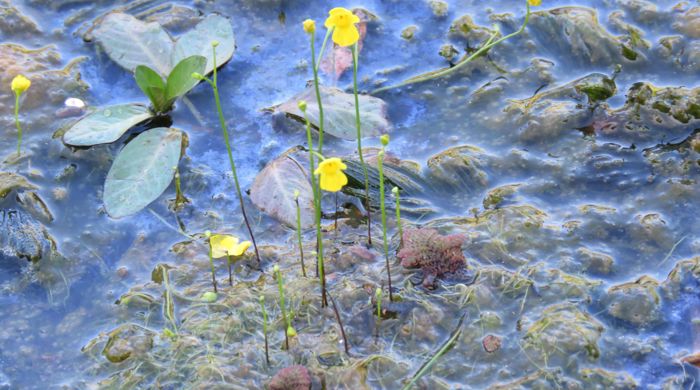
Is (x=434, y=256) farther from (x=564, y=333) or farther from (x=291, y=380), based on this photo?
(x=291, y=380)

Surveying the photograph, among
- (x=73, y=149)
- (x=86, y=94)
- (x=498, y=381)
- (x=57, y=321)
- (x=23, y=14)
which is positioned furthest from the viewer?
(x=23, y=14)

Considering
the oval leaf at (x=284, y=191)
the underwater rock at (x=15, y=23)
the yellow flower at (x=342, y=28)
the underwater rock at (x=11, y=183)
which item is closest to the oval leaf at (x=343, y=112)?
the oval leaf at (x=284, y=191)

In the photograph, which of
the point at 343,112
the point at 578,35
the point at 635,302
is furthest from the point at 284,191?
the point at 578,35

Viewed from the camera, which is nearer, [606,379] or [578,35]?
[606,379]

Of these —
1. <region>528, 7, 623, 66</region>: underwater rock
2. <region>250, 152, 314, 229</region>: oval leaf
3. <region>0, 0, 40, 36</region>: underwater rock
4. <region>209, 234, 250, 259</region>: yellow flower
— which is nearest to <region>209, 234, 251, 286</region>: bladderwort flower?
<region>209, 234, 250, 259</region>: yellow flower

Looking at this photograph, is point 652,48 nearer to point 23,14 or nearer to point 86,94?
point 86,94

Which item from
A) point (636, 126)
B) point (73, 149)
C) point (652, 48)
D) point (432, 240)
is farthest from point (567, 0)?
point (73, 149)

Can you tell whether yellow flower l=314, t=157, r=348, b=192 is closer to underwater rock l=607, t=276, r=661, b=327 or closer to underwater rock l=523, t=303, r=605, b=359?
underwater rock l=523, t=303, r=605, b=359
